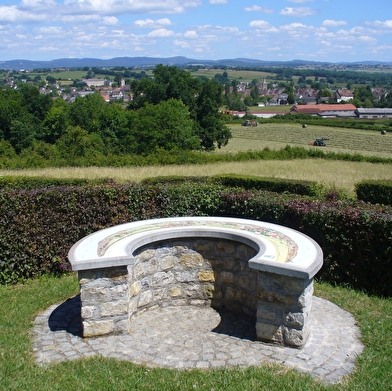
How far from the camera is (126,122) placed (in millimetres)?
48406

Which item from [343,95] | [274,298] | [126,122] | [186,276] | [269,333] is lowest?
[126,122]

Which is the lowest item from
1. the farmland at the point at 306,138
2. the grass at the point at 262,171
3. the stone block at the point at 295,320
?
the farmland at the point at 306,138

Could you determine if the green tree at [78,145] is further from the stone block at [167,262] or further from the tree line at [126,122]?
the stone block at [167,262]

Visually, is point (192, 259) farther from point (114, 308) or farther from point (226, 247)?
point (114, 308)

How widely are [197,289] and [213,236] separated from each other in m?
1.00

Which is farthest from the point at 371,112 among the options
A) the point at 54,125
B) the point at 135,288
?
the point at 135,288

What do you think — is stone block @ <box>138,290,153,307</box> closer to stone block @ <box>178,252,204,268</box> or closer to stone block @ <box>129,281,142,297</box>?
stone block @ <box>129,281,142,297</box>

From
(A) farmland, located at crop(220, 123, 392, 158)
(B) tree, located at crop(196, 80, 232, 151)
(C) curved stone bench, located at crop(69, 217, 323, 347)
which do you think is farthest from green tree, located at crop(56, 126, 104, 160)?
(C) curved stone bench, located at crop(69, 217, 323, 347)

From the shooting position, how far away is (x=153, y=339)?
21.8ft

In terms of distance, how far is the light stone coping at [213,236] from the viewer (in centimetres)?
630

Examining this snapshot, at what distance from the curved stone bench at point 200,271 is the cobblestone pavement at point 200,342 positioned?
0.73 ft

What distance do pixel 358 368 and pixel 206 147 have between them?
41.7 m

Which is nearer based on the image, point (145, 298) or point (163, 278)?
point (145, 298)

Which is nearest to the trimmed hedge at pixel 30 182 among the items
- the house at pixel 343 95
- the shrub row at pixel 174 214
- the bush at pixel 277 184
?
the bush at pixel 277 184
